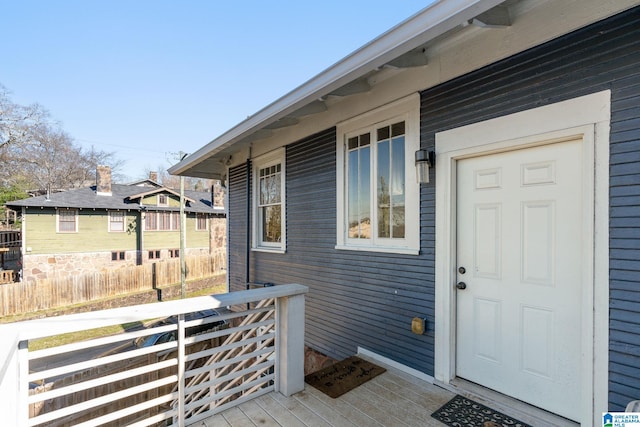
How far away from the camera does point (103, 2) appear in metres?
6.54

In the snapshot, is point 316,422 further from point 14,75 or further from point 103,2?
point 14,75

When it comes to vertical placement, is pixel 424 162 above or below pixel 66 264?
above

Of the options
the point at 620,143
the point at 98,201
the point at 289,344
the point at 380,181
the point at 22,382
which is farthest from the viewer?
the point at 98,201

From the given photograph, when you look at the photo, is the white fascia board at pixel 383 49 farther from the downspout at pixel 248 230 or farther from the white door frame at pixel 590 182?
the downspout at pixel 248 230

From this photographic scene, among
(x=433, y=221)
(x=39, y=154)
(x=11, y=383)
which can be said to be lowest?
(x=11, y=383)

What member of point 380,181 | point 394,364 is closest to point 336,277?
point 394,364

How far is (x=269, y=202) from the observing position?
536 cm

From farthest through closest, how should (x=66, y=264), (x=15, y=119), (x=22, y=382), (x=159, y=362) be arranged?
(x=15, y=119)
(x=66, y=264)
(x=159, y=362)
(x=22, y=382)

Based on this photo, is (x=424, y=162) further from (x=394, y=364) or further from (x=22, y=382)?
(x=22, y=382)

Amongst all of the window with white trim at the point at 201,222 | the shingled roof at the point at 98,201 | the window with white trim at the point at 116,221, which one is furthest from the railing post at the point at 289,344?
the window with white trim at the point at 201,222

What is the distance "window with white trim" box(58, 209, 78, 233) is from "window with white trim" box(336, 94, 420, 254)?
51.7 feet

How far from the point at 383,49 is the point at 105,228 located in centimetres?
1711

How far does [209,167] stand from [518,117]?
6036 mm

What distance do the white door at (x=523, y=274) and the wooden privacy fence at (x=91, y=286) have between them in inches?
537
